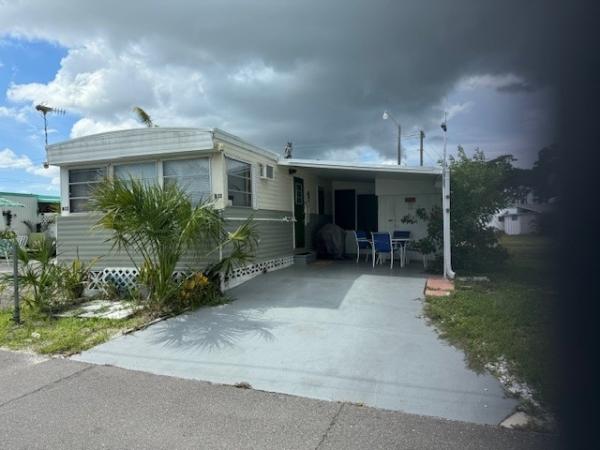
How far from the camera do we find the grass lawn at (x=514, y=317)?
1514 mm

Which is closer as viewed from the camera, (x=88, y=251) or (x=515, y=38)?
(x=515, y=38)

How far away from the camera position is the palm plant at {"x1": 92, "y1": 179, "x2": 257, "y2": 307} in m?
5.84

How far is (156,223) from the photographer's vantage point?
19.5ft

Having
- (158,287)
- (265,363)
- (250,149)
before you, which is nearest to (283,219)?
(250,149)

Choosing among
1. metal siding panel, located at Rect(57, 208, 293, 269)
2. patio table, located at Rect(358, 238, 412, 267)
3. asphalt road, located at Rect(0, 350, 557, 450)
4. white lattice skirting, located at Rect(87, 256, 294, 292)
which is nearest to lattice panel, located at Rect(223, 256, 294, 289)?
white lattice skirting, located at Rect(87, 256, 294, 292)

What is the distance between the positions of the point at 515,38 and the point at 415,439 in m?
2.44

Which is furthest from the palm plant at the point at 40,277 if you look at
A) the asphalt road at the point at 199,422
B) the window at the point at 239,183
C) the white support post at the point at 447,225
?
the white support post at the point at 447,225

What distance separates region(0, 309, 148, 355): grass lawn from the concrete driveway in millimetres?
347

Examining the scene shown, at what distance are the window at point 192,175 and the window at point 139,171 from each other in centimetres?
28

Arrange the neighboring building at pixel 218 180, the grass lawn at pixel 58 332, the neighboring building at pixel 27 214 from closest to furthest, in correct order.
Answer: the grass lawn at pixel 58 332 < the neighboring building at pixel 218 180 < the neighboring building at pixel 27 214

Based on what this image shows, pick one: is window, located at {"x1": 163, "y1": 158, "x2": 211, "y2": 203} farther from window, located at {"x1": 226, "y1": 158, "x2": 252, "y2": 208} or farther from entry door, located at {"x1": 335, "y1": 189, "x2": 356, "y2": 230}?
entry door, located at {"x1": 335, "y1": 189, "x2": 356, "y2": 230}

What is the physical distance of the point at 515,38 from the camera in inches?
58.9

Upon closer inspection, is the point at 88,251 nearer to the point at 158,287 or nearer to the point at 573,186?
the point at 158,287

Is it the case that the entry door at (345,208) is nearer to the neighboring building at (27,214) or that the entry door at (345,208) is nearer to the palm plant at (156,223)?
the palm plant at (156,223)
